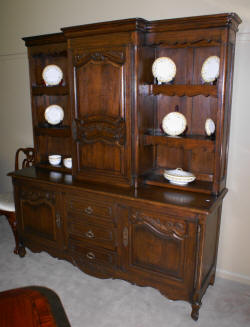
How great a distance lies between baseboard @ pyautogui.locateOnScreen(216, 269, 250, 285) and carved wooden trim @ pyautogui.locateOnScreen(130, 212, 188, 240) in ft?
2.50

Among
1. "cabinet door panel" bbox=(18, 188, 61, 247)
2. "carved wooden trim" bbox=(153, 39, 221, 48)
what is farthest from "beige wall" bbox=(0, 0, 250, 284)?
"cabinet door panel" bbox=(18, 188, 61, 247)

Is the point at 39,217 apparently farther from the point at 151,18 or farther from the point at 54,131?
the point at 151,18

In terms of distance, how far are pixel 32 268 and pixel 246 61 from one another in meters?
2.27

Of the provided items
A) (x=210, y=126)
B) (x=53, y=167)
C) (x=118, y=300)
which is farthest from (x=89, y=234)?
(x=210, y=126)

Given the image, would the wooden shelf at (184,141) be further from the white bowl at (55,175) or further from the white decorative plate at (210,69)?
the white bowl at (55,175)

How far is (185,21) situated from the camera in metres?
1.76

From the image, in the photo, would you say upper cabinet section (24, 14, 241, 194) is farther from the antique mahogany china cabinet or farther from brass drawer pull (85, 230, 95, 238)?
brass drawer pull (85, 230, 95, 238)

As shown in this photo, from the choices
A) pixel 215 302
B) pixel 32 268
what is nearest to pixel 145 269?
pixel 215 302

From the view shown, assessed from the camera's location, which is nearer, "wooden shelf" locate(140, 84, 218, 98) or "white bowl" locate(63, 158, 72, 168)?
"wooden shelf" locate(140, 84, 218, 98)

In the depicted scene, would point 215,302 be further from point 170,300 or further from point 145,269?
point 145,269

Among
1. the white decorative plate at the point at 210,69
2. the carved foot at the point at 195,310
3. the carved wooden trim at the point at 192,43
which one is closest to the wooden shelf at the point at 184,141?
the white decorative plate at the point at 210,69

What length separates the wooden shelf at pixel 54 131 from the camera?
7.82ft

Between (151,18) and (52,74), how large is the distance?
89cm

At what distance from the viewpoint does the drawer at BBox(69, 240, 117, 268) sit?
7.00 feet
